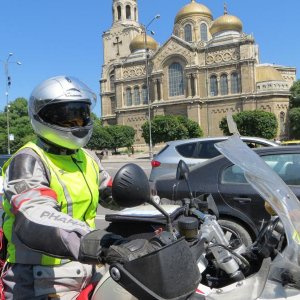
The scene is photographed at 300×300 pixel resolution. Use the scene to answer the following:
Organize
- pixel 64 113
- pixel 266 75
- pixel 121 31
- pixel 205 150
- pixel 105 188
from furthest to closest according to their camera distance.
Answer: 1. pixel 121 31
2. pixel 266 75
3. pixel 205 150
4. pixel 105 188
5. pixel 64 113

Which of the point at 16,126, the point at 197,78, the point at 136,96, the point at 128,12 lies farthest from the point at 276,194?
the point at 128,12

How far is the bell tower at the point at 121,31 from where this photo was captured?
72.7 meters

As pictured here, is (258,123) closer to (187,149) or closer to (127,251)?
(187,149)

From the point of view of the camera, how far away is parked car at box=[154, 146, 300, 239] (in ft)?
17.1

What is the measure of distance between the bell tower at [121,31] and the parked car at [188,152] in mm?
65723

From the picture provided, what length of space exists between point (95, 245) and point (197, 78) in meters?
58.9

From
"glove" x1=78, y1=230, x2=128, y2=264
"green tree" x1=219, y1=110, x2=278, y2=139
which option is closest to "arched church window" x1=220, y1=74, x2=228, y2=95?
"green tree" x1=219, y1=110, x2=278, y2=139

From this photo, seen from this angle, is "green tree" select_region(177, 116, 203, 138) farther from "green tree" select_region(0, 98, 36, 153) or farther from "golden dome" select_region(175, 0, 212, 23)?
"green tree" select_region(0, 98, 36, 153)

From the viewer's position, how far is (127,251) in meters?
1.20

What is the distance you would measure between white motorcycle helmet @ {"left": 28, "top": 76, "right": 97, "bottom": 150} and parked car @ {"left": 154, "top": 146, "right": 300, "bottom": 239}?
356 cm

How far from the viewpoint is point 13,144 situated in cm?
6081

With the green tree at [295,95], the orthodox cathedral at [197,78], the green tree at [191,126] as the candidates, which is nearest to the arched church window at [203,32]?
the orthodox cathedral at [197,78]

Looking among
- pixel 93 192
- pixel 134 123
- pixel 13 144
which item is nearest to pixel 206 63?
pixel 134 123

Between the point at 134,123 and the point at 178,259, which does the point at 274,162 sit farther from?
the point at 134,123
